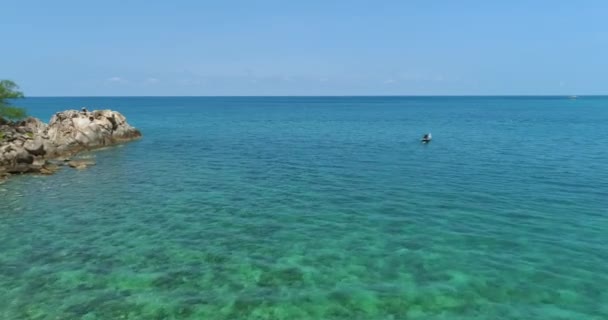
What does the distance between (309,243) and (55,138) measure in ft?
192

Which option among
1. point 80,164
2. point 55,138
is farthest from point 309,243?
point 55,138

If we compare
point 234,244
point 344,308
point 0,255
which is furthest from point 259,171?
point 344,308

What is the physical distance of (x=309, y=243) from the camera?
27656 millimetres

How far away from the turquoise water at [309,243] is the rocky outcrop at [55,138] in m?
4.54

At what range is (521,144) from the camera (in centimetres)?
7612

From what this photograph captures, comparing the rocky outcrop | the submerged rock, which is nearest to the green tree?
the rocky outcrop

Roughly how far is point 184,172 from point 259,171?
8861 mm

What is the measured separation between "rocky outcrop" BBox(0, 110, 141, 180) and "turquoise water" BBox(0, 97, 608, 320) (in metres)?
4.54

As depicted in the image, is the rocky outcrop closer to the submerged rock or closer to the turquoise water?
the submerged rock

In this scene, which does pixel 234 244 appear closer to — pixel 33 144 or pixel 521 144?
pixel 33 144

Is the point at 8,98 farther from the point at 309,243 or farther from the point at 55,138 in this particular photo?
the point at 309,243

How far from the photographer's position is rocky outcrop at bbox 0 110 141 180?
51.9 m

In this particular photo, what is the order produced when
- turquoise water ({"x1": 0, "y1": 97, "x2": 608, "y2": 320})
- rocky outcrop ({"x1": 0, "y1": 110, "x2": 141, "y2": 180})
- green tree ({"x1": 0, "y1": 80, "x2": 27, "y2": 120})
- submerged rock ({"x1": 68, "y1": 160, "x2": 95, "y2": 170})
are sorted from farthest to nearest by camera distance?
1. green tree ({"x1": 0, "y1": 80, "x2": 27, "y2": 120})
2. submerged rock ({"x1": 68, "y1": 160, "x2": 95, "y2": 170})
3. rocky outcrop ({"x1": 0, "y1": 110, "x2": 141, "y2": 180})
4. turquoise water ({"x1": 0, "y1": 97, "x2": 608, "y2": 320})

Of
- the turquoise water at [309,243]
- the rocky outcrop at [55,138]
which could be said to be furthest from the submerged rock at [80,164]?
the turquoise water at [309,243]
